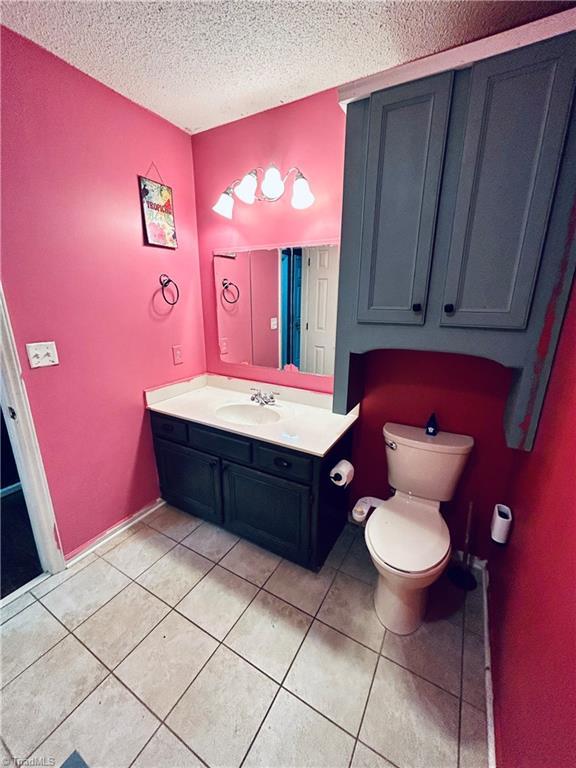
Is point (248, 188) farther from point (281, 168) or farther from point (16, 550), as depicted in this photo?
point (16, 550)

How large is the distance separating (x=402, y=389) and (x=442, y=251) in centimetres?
77

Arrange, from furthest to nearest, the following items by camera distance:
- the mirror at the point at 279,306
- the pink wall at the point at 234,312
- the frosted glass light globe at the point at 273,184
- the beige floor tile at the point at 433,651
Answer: the pink wall at the point at 234,312 → the mirror at the point at 279,306 → the frosted glass light globe at the point at 273,184 → the beige floor tile at the point at 433,651

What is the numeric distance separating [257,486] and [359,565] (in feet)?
2.48

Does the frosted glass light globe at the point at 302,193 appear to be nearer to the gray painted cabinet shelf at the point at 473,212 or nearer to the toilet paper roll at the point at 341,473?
the gray painted cabinet shelf at the point at 473,212

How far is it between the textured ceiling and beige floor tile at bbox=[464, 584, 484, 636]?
247cm

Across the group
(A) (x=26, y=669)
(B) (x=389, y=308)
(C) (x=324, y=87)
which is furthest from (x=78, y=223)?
(A) (x=26, y=669)

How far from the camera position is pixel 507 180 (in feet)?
3.28

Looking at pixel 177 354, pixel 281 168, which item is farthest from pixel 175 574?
pixel 281 168

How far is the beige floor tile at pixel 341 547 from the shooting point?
177cm

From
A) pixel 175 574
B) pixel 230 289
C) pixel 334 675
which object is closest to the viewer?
pixel 334 675

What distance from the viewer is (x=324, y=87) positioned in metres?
1.57

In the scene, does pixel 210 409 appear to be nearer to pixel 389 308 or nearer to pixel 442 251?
pixel 389 308

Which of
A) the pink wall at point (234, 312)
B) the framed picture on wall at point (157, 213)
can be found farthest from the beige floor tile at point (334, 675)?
the framed picture on wall at point (157, 213)

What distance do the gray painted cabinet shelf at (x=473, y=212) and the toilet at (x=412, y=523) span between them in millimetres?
382
